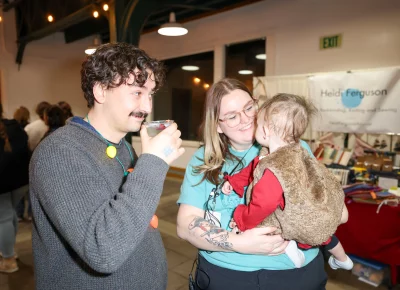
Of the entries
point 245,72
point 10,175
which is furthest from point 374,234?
point 245,72

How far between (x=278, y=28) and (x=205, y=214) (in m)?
5.33

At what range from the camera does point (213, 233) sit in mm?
1186

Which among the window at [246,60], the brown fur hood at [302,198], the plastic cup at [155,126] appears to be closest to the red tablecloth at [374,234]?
the brown fur hood at [302,198]

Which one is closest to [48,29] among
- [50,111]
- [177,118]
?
[177,118]

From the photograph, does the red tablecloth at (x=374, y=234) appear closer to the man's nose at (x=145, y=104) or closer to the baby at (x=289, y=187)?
the baby at (x=289, y=187)

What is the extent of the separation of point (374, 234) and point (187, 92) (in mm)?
6075

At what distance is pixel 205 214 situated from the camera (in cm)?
130

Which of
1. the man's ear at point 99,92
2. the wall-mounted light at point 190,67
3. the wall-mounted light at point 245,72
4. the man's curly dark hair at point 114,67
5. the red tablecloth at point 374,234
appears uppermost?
the wall-mounted light at point 190,67

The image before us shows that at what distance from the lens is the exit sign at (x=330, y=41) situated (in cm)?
489

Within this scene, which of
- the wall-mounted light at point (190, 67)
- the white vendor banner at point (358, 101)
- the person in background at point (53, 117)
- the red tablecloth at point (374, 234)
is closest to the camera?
Result: the red tablecloth at point (374, 234)

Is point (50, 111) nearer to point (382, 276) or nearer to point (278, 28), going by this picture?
point (382, 276)

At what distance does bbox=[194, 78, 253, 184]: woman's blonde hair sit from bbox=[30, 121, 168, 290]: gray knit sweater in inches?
18.0

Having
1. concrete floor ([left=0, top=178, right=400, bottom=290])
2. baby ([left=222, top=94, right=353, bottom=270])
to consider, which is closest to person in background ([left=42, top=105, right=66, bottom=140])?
concrete floor ([left=0, top=178, right=400, bottom=290])

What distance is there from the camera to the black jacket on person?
2613mm
